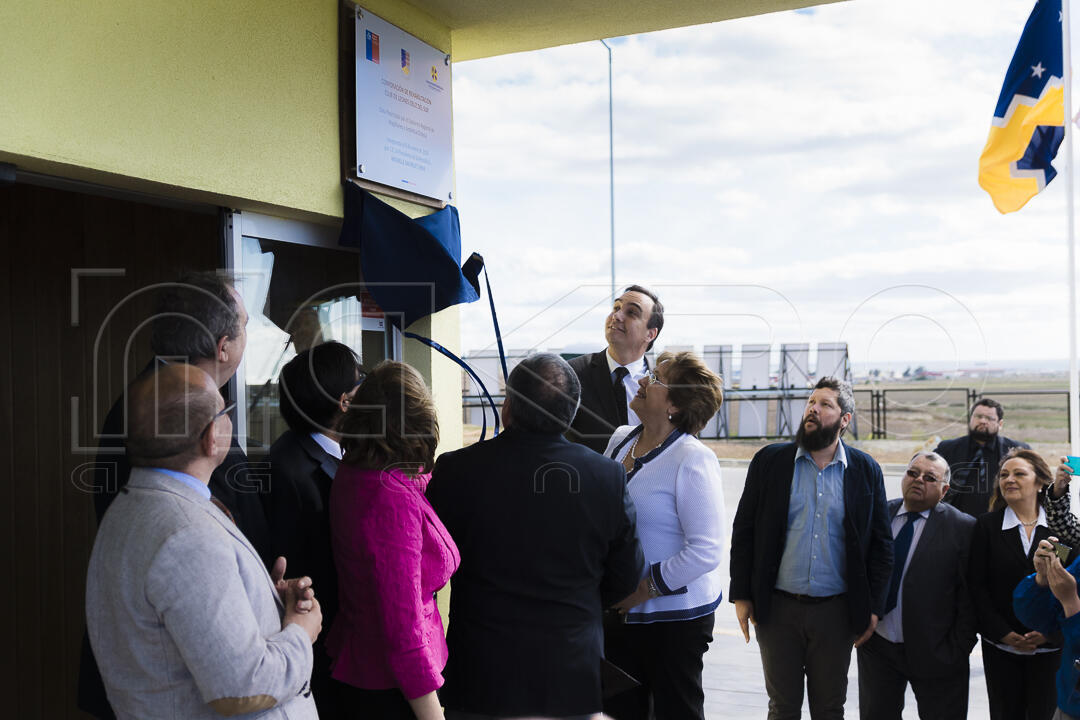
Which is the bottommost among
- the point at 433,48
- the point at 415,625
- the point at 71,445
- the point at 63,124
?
the point at 415,625

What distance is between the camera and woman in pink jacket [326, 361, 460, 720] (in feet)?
7.30

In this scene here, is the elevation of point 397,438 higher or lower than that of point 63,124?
lower

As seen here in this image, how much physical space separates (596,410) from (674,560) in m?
1.32

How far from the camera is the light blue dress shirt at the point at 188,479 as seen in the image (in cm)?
161

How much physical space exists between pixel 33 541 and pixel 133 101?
2305mm

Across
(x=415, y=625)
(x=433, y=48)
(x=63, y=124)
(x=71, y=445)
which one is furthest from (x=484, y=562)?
(x=433, y=48)

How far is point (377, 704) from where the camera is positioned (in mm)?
2354

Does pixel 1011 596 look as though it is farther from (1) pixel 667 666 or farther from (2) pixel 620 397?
(2) pixel 620 397

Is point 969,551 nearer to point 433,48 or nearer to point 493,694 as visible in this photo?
point 493,694

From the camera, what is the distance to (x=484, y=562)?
2.37m

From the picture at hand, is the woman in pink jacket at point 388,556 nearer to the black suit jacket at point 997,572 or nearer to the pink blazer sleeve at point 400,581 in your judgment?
the pink blazer sleeve at point 400,581

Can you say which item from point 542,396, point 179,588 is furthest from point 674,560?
point 179,588

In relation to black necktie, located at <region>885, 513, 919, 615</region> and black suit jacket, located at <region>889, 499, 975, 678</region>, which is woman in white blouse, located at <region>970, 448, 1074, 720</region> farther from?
black necktie, located at <region>885, 513, 919, 615</region>

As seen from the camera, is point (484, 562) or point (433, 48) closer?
point (484, 562)
